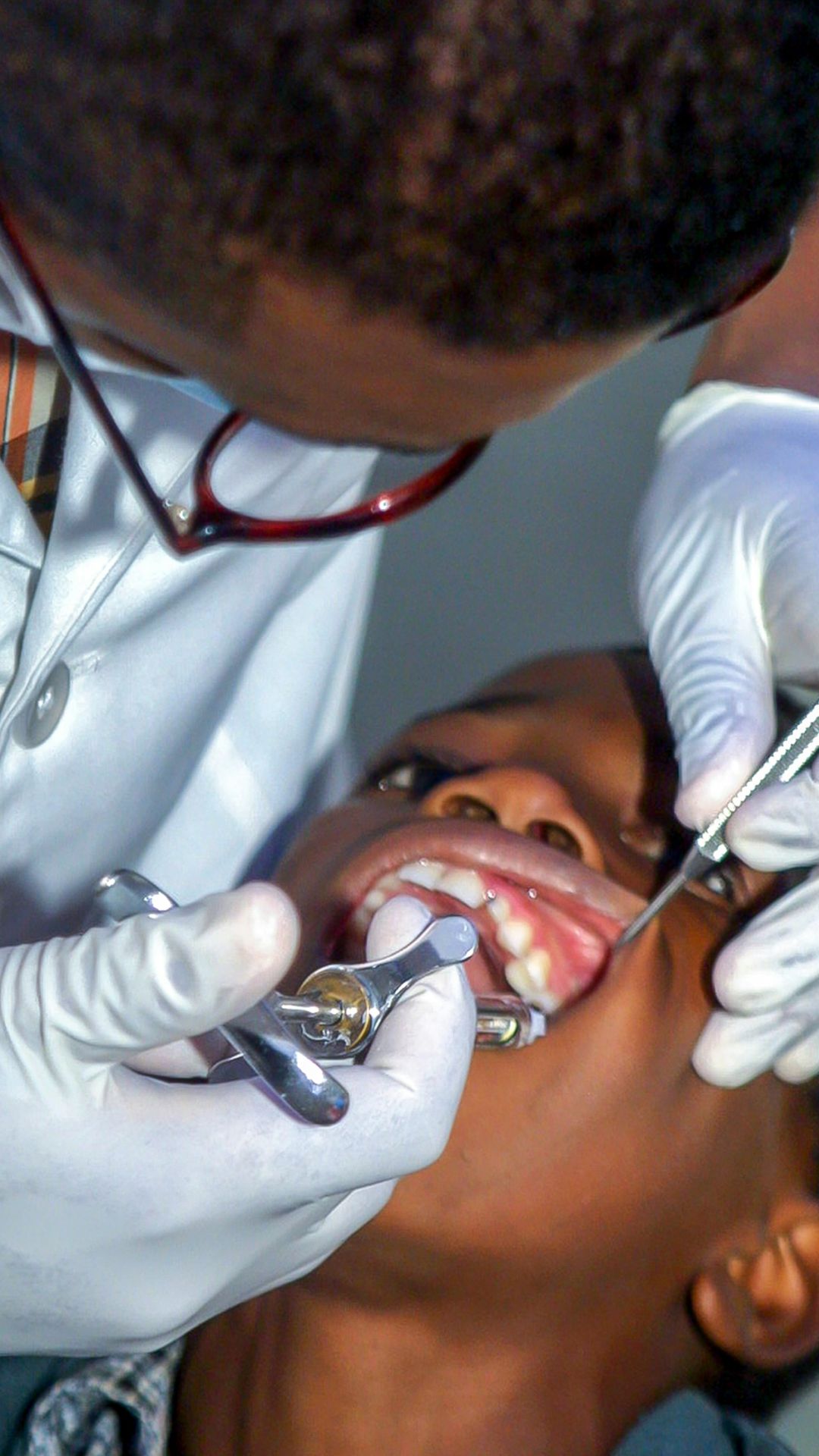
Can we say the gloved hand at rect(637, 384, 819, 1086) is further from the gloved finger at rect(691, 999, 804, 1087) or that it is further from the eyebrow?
the eyebrow

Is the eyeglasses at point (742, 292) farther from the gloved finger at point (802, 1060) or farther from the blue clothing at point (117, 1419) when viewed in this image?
the blue clothing at point (117, 1419)

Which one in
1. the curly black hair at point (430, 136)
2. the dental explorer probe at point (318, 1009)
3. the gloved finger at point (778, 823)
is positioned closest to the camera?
the curly black hair at point (430, 136)

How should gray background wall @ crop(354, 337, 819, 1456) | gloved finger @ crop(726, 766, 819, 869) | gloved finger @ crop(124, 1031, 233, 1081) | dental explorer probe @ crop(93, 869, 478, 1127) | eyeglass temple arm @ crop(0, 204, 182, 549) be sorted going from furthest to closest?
gray background wall @ crop(354, 337, 819, 1456) → gloved finger @ crop(726, 766, 819, 869) → gloved finger @ crop(124, 1031, 233, 1081) → dental explorer probe @ crop(93, 869, 478, 1127) → eyeglass temple arm @ crop(0, 204, 182, 549)

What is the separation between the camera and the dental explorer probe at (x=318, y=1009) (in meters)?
0.74

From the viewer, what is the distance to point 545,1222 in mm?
1074

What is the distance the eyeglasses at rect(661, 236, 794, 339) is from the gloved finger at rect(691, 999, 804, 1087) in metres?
0.56

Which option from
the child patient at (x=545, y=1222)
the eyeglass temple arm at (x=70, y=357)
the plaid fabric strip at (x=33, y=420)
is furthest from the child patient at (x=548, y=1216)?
the eyeglass temple arm at (x=70, y=357)

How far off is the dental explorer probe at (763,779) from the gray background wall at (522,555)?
3.12 feet

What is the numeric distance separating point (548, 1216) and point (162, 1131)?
0.39 metres

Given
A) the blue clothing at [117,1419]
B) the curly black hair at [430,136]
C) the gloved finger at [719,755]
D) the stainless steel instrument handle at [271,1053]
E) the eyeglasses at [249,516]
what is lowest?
Answer: the blue clothing at [117,1419]

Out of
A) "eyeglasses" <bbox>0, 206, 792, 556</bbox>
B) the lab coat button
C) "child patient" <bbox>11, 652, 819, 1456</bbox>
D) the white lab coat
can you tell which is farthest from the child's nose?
"eyeglasses" <bbox>0, 206, 792, 556</bbox>

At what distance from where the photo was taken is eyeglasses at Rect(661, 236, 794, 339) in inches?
25.8

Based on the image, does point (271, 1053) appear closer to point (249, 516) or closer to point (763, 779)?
point (249, 516)

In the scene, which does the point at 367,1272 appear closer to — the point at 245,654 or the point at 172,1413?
the point at 172,1413
